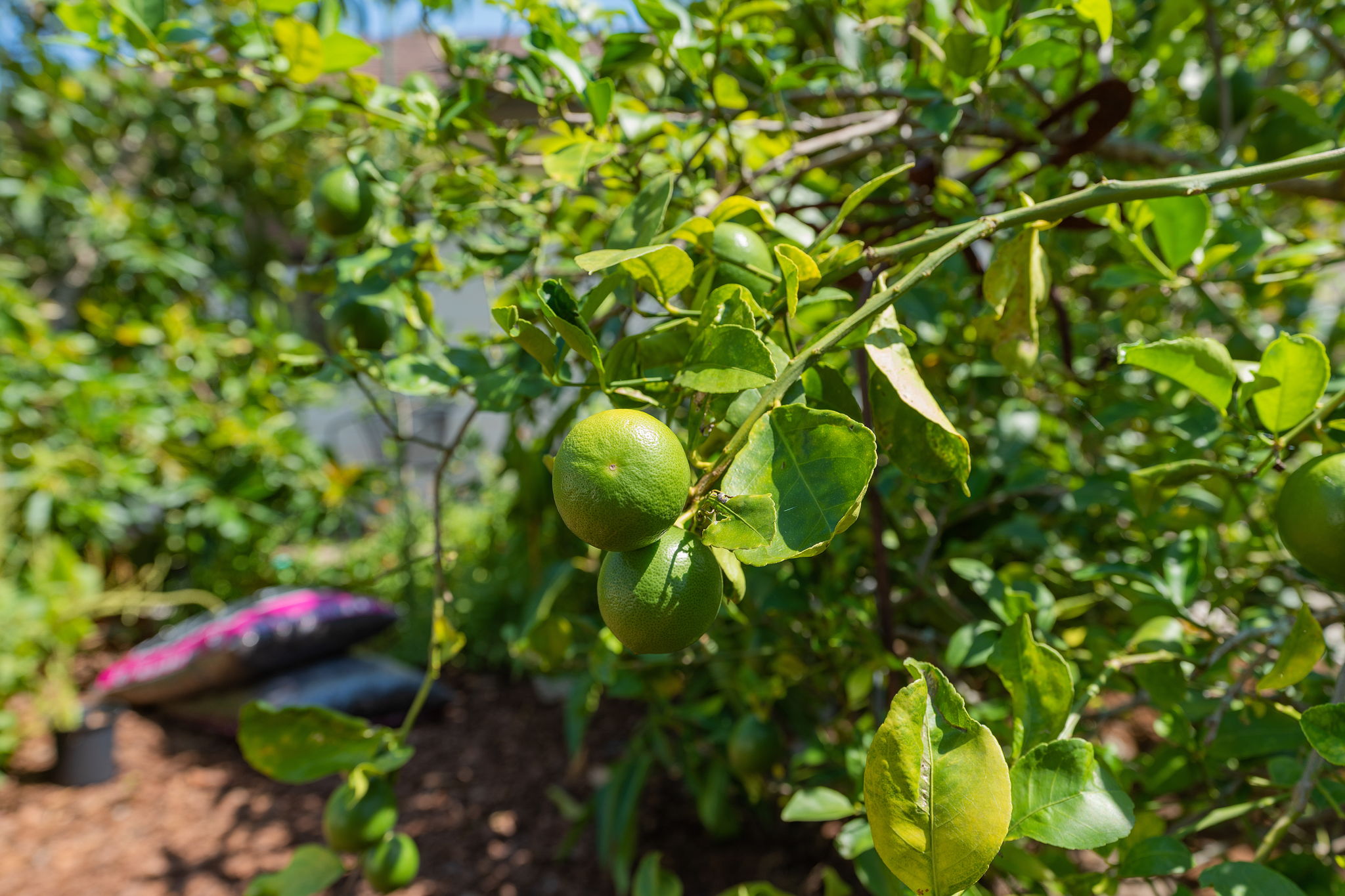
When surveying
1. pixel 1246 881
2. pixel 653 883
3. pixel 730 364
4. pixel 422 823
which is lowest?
pixel 422 823

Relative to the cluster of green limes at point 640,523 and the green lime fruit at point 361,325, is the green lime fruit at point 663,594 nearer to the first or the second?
the cluster of green limes at point 640,523

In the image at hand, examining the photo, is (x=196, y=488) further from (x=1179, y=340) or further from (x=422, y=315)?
(x=1179, y=340)

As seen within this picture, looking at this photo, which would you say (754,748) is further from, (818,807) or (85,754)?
(85,754)

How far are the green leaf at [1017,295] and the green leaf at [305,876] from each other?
689mm

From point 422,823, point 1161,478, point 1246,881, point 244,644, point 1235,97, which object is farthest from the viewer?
point 244,644

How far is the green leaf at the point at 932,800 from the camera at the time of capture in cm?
35

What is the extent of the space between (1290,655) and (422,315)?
0.72 metres

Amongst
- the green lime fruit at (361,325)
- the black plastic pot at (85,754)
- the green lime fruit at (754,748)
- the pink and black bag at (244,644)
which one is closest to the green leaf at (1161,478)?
the green lime fruit at (754,748)

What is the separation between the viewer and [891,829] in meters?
0.35

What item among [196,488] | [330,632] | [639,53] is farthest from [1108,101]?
[196,488]

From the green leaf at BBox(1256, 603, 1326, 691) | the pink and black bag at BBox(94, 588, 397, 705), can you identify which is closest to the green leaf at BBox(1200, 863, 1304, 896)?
the green leaf at BBox(1256, 603, 1326, 691)

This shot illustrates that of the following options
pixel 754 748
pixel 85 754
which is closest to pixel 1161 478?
pixel 754 748

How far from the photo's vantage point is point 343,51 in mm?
686

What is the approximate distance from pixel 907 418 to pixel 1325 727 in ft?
0.89
